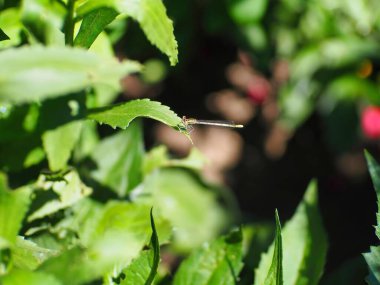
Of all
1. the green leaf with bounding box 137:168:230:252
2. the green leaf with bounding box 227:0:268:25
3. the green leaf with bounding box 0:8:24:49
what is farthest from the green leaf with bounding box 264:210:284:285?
the green leaf with bounding box 227:0:268:25

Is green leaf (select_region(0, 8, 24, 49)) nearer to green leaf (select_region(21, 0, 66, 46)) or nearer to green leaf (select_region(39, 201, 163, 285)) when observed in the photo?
green leaf (select_region(21, 0, 66, 46))

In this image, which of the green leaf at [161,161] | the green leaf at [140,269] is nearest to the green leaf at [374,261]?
the green leaf at [140,269]

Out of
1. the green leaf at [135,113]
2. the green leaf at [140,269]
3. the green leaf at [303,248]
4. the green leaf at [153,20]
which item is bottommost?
the green leaf at [303,248]

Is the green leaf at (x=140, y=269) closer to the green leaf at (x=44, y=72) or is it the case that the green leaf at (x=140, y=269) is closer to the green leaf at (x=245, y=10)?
the green leaf at (x=44, y=72)

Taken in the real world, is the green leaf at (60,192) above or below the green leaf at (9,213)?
below

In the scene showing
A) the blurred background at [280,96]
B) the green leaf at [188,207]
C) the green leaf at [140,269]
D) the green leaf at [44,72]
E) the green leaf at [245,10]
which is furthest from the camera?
the blurred background at [280,96]
